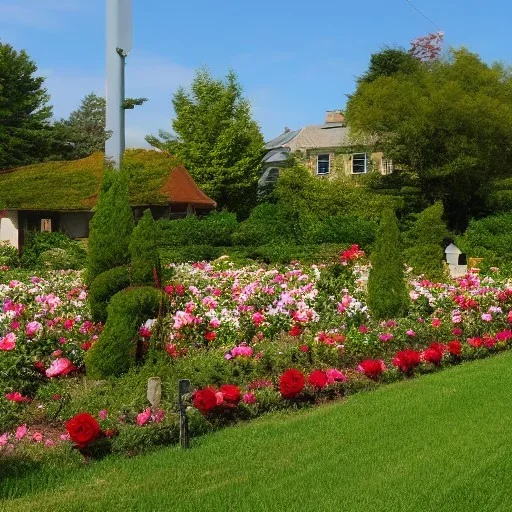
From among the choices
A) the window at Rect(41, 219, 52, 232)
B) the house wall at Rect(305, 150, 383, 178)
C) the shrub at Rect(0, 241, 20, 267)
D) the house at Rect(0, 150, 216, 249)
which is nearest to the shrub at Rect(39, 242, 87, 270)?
the shrub at Rect(0, 241, 20, 267)

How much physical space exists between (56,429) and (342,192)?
25.8 metres

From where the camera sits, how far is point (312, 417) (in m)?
6.04

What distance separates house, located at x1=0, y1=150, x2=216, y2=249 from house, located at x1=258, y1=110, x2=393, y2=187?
34.4 feet

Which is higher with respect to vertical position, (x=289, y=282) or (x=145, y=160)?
(x=145, y=160)

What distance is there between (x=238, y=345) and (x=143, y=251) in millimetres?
2015

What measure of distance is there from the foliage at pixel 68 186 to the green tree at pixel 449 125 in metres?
9.31

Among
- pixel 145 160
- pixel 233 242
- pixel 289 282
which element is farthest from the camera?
pixel 145 160

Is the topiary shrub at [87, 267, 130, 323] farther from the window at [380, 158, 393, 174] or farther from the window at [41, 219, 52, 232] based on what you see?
the window at [380, 158, 393, 174]

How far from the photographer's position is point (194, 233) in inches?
912

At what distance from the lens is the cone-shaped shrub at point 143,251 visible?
663cm

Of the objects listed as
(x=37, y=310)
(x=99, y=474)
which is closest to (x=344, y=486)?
(x=99, y=474)

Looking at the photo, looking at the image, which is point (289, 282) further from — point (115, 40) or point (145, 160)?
point (145, 160)

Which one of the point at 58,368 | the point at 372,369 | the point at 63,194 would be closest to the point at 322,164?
the point at 63,194

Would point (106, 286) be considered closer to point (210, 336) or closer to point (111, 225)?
point (111, 225)
